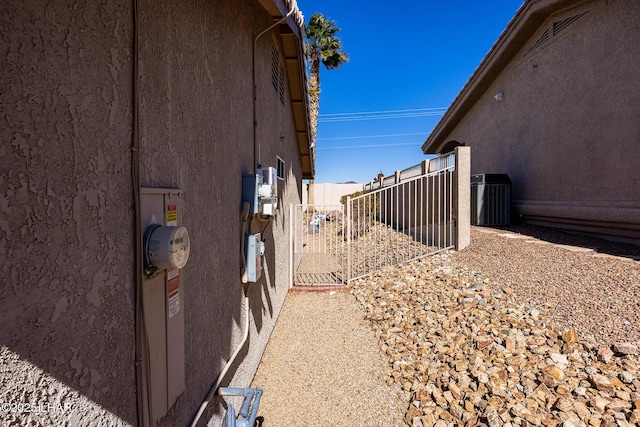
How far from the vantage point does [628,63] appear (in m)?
6.59

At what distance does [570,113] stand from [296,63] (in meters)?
6.81

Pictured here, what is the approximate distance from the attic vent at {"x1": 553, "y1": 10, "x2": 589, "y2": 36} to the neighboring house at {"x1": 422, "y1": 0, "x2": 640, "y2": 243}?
0.02 metres

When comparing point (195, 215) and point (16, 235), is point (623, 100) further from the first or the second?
point (16, 235)

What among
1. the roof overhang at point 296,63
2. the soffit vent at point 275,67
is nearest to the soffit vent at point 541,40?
the roof overhang at point 296,63

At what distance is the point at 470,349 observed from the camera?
3.82 m

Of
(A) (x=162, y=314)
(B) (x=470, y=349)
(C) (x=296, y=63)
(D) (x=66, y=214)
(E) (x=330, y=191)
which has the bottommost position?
(B) (x=470, y=349)

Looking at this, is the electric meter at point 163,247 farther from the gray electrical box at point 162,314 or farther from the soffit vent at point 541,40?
the soffit vent at point 541,40

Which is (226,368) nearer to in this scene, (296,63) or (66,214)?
(66,214)

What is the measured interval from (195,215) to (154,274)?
0.67 meters

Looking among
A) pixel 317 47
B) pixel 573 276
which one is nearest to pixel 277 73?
pixel 573 276

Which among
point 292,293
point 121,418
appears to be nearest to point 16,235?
point 121,418

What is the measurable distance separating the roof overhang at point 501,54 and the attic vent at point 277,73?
7.48 meters

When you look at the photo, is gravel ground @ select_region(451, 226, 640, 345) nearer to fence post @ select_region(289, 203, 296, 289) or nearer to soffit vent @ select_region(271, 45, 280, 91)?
fence post @ select_region(289, 203, 296, 289)

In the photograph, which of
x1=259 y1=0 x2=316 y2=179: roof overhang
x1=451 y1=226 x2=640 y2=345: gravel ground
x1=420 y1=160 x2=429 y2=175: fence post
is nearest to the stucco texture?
x1=259 y1=0 x2=316 y2=179: roof overhang
